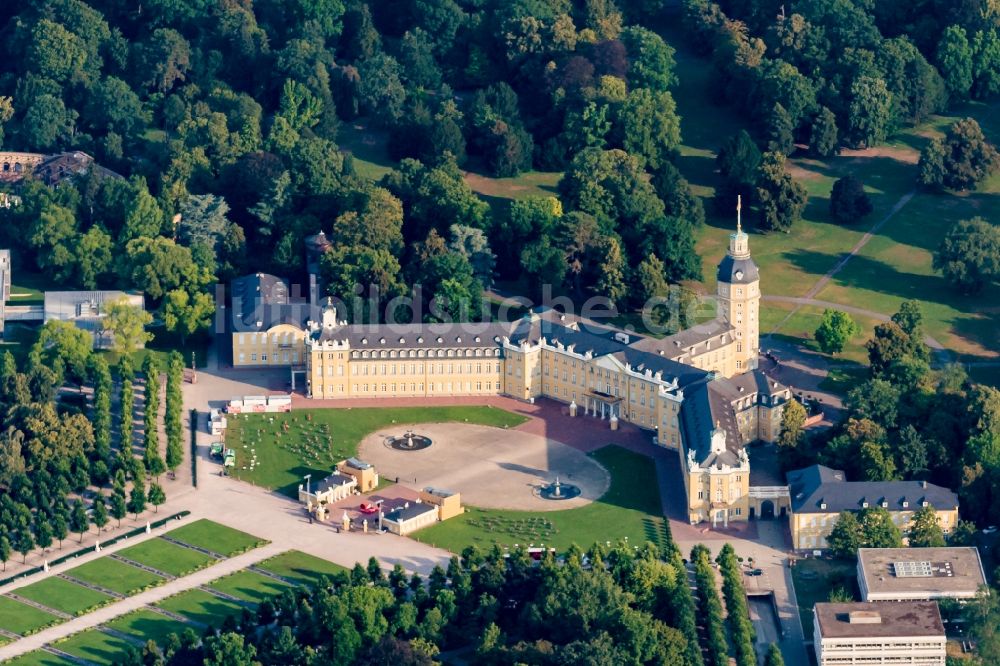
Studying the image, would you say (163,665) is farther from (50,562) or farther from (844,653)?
(844,653)

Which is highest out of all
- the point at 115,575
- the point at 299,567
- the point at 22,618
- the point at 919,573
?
the point at 919,573

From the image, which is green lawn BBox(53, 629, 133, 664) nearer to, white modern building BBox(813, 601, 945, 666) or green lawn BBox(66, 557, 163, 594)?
green lawn BBox(66, 557, 163, 594)

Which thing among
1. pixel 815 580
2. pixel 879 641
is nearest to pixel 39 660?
pixel 815 580

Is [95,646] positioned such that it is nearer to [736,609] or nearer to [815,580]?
[736,609]

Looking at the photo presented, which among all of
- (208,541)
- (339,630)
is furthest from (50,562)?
(339,630)

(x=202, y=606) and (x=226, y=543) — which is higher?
(x=226, y=543)

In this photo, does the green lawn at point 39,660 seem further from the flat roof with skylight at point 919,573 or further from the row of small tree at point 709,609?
the flat roof with skylight at point 919,573
